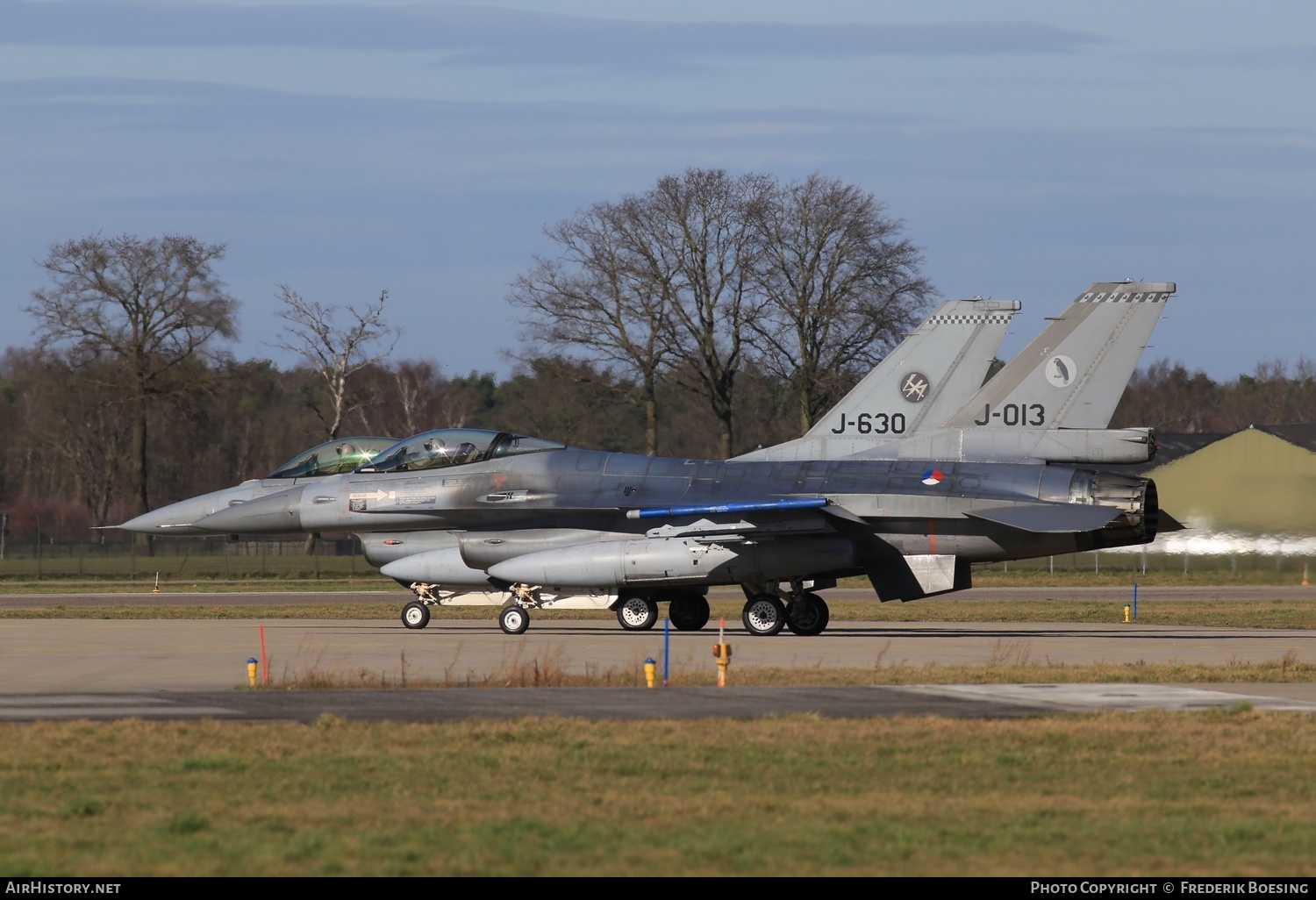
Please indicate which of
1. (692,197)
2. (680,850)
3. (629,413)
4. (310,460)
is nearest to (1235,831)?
(680,850)

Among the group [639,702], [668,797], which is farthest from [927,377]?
[668,797]

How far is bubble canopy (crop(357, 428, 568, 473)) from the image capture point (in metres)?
27.3

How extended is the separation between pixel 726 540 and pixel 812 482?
181 centimetres

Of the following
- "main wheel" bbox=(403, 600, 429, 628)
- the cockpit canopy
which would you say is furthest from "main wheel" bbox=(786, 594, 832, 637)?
the cockpit canopy

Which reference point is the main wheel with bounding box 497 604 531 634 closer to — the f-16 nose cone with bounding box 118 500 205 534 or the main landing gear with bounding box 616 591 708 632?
the main landing gear with bounding box 616 591 708 632

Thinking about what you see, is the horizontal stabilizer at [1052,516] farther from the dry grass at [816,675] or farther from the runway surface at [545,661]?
the dry grass at [816,675]

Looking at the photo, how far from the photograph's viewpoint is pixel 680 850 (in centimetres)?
812

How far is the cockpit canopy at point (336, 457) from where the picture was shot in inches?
1123

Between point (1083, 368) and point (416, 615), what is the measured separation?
40.5 ft

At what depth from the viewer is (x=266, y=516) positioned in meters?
27.9

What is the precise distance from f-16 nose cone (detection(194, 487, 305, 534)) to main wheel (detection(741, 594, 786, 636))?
27.0 ft

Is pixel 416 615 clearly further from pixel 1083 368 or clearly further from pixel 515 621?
pixel 1083 368

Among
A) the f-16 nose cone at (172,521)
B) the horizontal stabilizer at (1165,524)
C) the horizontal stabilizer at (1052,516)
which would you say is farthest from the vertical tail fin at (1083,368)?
the f-16 nose cone at (172,521)

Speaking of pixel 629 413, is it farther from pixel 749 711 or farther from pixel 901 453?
pixel 749 711
